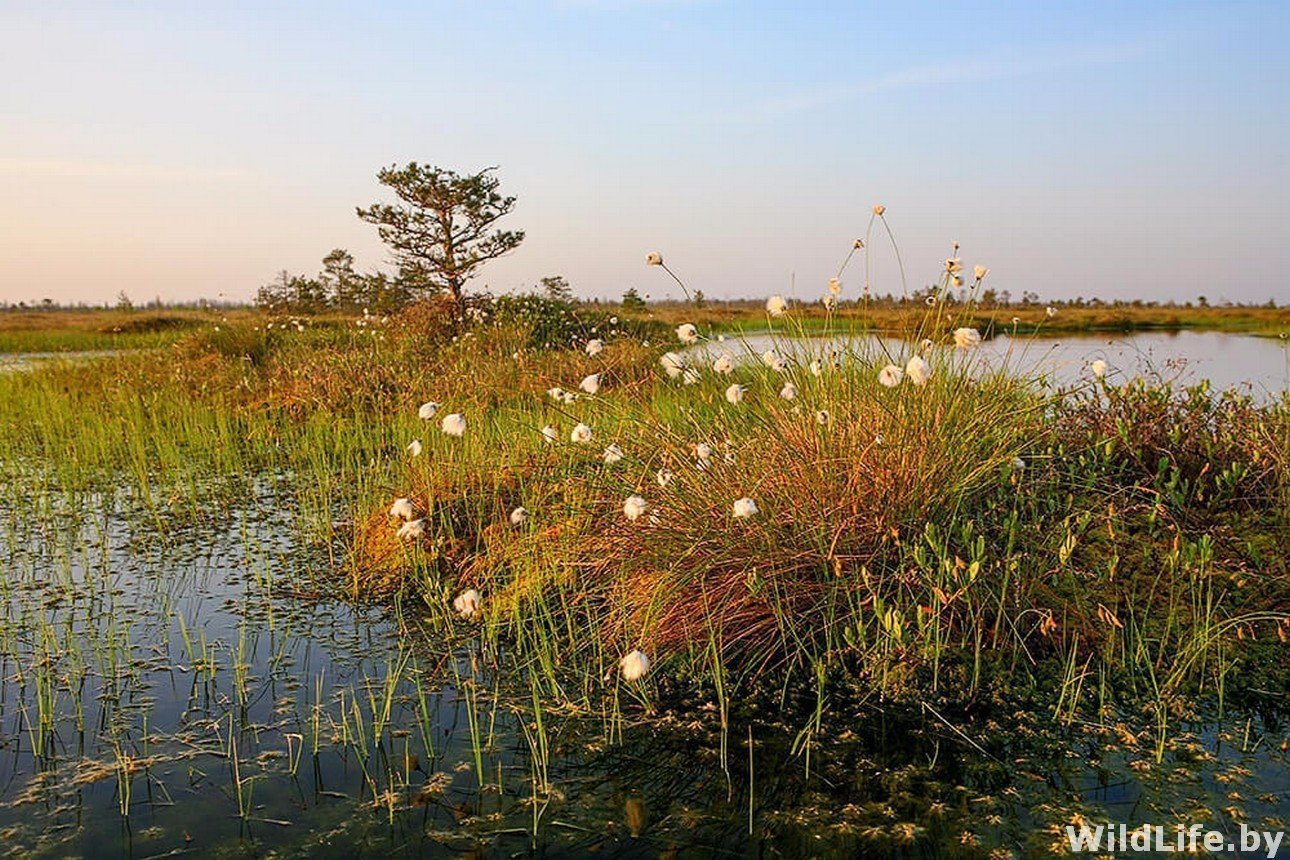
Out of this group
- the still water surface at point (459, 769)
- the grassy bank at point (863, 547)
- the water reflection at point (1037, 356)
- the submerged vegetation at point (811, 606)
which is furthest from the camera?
the water reflection at point (1037, 356)

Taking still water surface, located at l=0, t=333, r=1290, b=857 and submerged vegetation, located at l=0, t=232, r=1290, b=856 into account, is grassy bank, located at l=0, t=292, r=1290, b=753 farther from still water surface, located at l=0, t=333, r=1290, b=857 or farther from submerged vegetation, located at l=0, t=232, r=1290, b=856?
still water surface, located at l=0, t=333, r=1290, b=857

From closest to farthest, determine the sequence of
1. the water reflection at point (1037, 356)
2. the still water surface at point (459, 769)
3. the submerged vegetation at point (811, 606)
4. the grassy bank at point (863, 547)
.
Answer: the still water surface at point (459, 769) → the submerged vegetation at point (811, 606) → the grassy bank at point (863, 547) → the water reflection at point (1037, 356)

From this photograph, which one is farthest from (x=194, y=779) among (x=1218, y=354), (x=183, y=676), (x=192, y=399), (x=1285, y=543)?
(x=1218, y=354)

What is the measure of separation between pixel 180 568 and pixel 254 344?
9.45 m

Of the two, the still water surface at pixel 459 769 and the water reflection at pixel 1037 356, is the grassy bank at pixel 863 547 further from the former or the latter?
the still water surface at pixel 459 769

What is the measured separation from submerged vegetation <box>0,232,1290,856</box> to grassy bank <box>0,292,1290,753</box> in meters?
0.02

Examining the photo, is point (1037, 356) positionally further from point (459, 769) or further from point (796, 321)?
point (459, 769)

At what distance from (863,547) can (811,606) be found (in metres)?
0.33

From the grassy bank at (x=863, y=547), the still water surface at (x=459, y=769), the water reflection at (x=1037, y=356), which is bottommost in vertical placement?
the still water surface at (x=459, y=769)

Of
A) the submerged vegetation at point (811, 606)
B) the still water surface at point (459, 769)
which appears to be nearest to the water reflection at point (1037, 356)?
the submerged vegetation at point (811, 606)

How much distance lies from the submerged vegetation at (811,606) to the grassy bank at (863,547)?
18 millimetres

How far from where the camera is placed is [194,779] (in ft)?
10.1

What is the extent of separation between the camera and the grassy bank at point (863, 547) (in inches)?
143

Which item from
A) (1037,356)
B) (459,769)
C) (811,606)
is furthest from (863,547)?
(1037,356)
